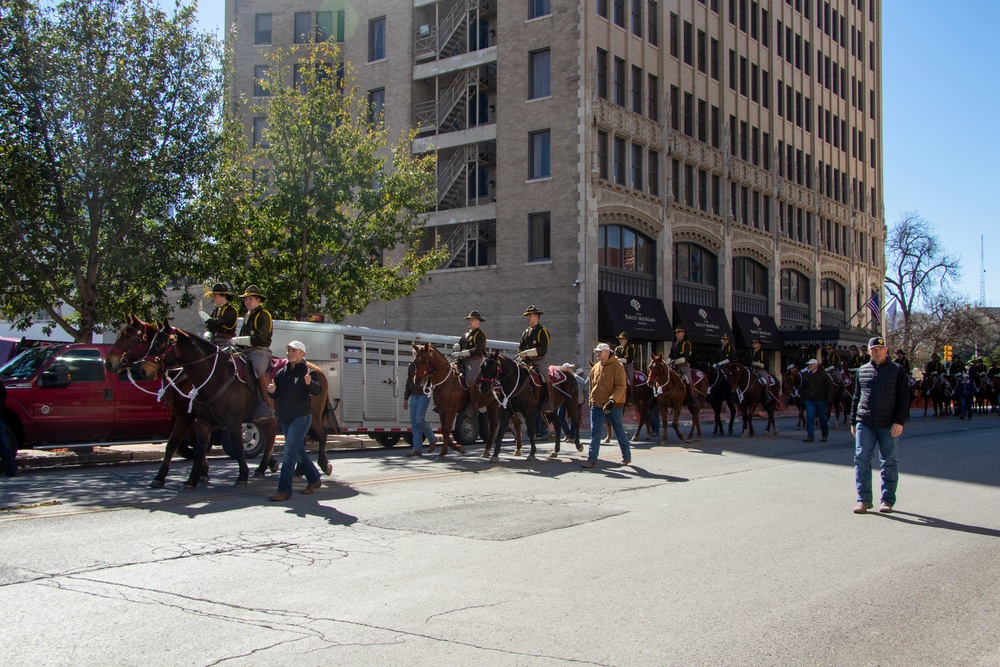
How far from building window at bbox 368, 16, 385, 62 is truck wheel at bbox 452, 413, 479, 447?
91.3 ft

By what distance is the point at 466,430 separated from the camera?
2030 centimetres

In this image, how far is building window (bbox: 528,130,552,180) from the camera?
3688 cm

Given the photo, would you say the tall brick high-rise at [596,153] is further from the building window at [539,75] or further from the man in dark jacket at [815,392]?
the man in dark jacket at [815,392]

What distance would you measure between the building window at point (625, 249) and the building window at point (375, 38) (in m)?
14.9

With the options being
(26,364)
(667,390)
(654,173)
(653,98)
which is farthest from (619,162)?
(26,364)

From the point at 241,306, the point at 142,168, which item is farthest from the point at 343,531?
the point at 241,306

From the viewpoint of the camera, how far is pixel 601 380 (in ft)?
48.3

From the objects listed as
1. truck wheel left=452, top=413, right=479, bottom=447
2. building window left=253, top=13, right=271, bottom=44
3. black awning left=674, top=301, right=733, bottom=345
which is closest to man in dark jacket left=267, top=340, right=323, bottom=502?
truck wheel left=452, top=413, right=479, bottom=447

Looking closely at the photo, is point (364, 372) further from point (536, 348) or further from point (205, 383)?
point (205, 383)

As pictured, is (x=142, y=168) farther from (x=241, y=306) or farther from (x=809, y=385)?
(x=809, y=385)

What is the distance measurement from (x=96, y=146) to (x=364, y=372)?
285 inches

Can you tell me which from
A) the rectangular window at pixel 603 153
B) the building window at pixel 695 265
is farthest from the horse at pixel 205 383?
the building window at pixel 695 265

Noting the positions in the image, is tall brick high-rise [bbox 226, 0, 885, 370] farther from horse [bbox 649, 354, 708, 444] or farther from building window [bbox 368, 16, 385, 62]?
horse [bbox 649, 354, 708, 444]

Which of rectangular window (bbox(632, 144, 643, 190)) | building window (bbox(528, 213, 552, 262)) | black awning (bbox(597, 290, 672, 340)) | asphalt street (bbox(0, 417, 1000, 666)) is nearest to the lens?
asphalt street (bbox(0, 417, 1000, 666))
